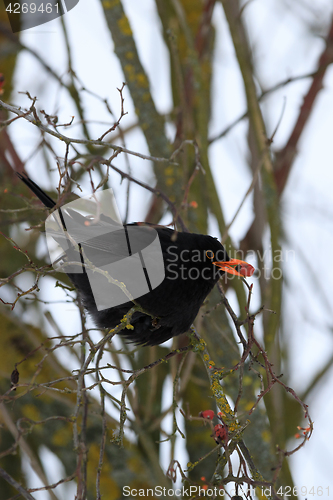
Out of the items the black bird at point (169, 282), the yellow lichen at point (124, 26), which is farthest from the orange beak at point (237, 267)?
the yellow lichen at point (124, 26)

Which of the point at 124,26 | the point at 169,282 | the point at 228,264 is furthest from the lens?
the point at 124,26

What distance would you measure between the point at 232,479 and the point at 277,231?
1898 millimetres

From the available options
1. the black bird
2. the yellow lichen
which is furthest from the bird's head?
the yellow lichen

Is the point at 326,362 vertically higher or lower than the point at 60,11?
lower

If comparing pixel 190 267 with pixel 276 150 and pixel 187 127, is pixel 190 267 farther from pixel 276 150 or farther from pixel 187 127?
pixel 276 150

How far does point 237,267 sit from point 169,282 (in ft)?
1.27

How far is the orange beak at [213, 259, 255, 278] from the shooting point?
6.82 ft

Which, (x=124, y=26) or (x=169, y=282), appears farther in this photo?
(x=124, y=26)

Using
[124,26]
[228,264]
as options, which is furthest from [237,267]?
[124,26]

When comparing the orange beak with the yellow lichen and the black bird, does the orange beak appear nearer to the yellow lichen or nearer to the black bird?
the black bird

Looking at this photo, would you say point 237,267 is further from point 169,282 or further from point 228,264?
point 169,282

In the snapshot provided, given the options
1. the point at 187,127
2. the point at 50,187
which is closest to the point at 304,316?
the point at 187,127

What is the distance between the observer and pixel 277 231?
307 centimetres

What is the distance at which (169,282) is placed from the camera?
2055 mm
